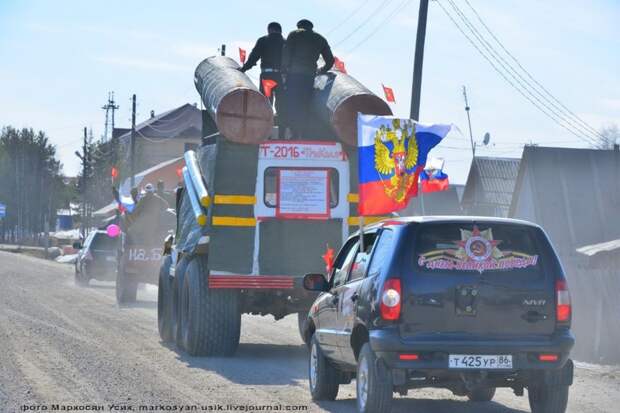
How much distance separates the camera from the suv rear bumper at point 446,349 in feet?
30.0

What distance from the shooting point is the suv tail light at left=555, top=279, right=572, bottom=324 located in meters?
9.41

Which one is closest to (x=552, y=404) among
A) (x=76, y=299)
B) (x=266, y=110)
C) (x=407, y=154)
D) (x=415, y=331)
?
(x=415, y=331)

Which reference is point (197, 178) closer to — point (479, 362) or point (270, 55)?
point (270, 55)

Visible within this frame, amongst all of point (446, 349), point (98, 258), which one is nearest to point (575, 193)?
point (98, 258)

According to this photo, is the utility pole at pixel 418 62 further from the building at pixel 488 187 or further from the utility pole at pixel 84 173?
the utility pole at pixel 84 173

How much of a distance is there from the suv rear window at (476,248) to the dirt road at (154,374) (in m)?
1.81

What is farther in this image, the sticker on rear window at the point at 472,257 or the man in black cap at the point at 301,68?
the man in black cap at the point at 301,68

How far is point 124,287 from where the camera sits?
83.3ft

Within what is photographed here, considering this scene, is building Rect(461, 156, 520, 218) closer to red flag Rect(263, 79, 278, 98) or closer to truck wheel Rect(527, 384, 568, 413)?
red flag Rect(263, 79, 278, 98)

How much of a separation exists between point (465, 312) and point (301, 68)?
728cm

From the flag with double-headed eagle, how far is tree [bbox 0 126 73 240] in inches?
4333

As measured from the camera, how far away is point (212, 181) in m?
14.9

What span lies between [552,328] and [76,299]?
18248 millimetres

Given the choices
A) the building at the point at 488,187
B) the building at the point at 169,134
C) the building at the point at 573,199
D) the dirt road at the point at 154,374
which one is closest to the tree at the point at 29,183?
the building at the point at 169,134
